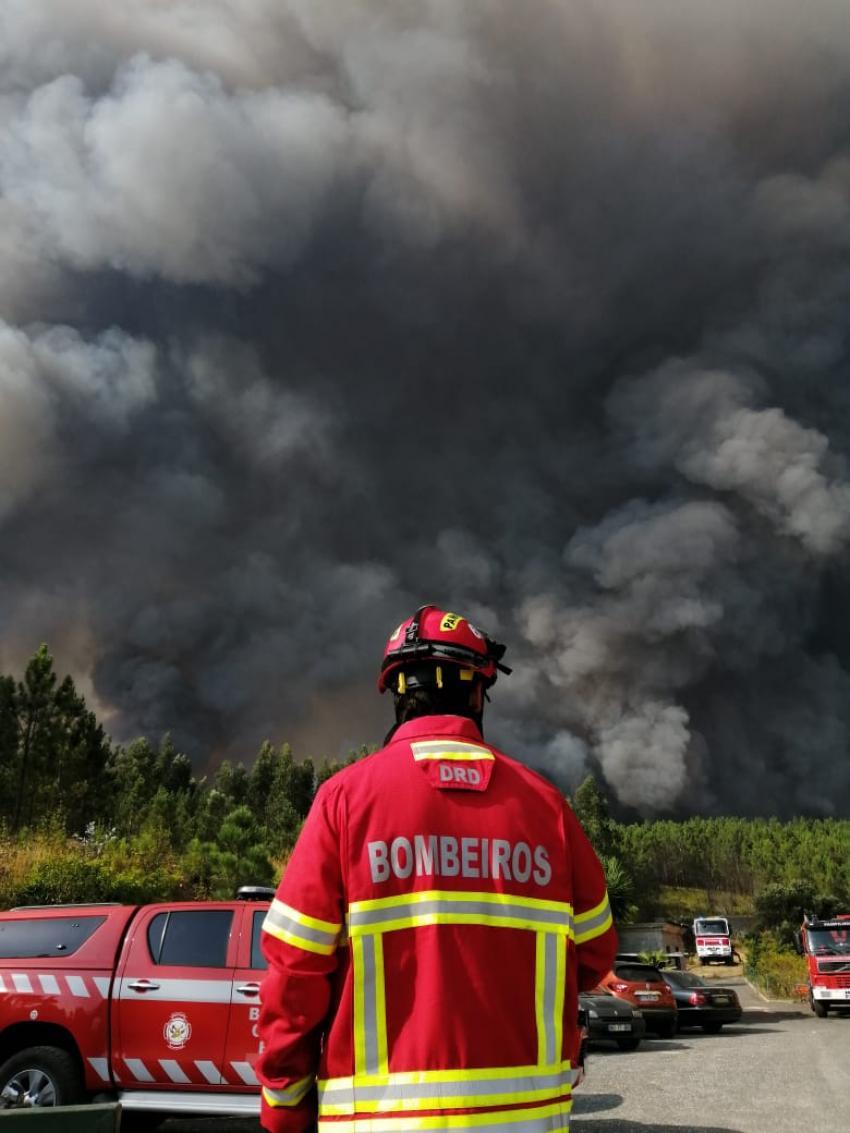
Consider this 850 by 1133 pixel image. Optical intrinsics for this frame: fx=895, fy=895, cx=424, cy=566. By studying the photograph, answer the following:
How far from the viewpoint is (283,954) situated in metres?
2.27

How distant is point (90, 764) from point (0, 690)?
21.0 feet

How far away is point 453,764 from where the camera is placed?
8.20 ft

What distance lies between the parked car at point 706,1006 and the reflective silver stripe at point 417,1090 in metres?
19.6

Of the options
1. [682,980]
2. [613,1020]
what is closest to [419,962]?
[613,1020]

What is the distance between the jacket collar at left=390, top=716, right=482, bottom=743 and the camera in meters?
2.62

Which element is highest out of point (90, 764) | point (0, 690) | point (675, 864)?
point (0, 690)

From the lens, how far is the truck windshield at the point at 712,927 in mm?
60562

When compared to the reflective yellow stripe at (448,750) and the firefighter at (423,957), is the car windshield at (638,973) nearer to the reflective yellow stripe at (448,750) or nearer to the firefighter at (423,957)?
the firefighter at (423,957)

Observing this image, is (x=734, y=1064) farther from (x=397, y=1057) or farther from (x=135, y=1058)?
(x=397, y=1057)

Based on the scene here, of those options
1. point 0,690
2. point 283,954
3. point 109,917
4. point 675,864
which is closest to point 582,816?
point 675,864

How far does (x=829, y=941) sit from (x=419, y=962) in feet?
A: 79.9

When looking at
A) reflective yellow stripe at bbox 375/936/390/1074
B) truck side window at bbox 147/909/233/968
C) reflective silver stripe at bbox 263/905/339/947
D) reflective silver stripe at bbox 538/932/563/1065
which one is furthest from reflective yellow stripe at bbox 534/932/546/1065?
truck side window at bbox 147/909/233/968

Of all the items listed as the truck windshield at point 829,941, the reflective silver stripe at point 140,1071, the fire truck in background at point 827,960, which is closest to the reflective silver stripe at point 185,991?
the reflective silver stripe at point 140,1071

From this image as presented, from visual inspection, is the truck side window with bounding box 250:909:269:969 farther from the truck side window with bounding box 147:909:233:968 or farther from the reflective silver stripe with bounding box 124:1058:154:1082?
the reflective silver stripe with bounding box 124:1058:154:1082
